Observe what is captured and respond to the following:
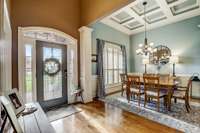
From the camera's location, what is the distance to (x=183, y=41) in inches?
197

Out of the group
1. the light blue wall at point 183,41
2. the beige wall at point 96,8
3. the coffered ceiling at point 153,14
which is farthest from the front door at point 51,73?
the light blue wall at point 183,41

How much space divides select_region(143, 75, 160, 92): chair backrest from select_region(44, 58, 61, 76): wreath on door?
265cm

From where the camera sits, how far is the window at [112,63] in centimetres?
552

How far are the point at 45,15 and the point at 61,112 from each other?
2735 millimetres

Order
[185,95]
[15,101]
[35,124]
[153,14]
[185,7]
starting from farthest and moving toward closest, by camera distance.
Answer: [153,14]
[185,7]
[185,95]
[15,101]
[35,124]

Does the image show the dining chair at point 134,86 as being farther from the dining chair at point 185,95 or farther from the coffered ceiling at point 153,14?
the coffered ceiling at point 153,14

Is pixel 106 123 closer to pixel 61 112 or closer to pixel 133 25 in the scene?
pixel 61 112

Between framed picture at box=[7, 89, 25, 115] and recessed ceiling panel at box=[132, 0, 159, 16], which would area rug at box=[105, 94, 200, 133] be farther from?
recessed ceiling panel at box=[132, 0, 159, 16]

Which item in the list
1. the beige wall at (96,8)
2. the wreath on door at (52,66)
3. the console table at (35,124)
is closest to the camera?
the console table at (35,124)

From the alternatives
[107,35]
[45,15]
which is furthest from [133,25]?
[45,15]

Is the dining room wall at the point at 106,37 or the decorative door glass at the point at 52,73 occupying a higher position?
the dining room wall at the point at 106,37

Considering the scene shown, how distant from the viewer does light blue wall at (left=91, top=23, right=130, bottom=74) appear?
4.96m

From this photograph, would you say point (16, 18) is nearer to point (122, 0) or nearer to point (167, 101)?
point (122, 0)

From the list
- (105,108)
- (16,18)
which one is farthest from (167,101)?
(16,18)
